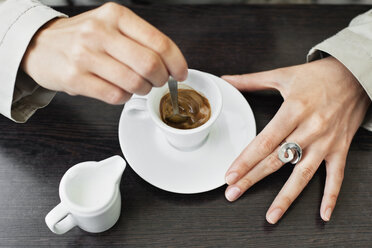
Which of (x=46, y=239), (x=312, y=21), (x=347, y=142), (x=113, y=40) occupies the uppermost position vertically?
(x=113, y=40)

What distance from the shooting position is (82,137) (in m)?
0.77

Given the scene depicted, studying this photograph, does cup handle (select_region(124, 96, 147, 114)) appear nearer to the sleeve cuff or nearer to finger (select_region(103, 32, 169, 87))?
finger (select_region(103, 32, 169, 87))

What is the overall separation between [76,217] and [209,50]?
58 centimetres

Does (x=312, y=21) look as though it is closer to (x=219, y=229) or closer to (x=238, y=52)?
(x=238, y=52)

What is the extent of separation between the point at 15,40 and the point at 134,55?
0.29 meters

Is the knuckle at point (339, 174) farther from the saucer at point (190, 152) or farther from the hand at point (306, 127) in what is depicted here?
the saucer at point (190, 152)

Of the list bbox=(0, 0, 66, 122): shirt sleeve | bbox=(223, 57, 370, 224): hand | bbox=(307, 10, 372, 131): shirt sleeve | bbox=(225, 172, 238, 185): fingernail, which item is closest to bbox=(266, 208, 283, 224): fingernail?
bbox=(223, 57, 370, 224): hand

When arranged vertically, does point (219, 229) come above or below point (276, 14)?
below

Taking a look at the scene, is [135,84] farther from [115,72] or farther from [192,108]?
Result: [192,108]

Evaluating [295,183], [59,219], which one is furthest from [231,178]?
[59,219]

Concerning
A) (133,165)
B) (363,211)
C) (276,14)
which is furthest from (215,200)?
(276,14)

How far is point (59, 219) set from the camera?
56 cm

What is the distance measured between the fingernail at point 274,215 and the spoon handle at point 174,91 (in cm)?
30

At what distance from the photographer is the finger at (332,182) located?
67 centimetres
